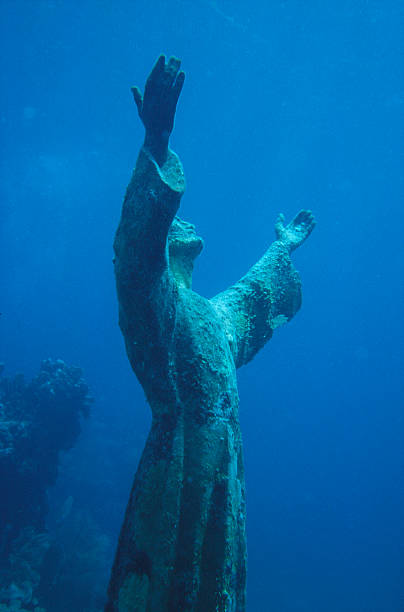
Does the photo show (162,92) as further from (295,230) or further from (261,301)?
(295,230)

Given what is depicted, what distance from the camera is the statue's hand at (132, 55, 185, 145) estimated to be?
1789 millimetres

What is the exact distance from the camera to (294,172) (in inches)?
1980

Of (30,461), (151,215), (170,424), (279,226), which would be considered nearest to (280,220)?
(279,226)

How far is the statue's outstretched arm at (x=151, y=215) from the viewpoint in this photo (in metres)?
1.80

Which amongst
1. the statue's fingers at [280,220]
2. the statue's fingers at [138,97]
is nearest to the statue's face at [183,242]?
the statue's fingers at [138,97]

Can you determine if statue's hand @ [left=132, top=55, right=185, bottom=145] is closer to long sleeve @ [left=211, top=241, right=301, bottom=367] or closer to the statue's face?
the statue's face

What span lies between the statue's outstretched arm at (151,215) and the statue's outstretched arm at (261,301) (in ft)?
3.03

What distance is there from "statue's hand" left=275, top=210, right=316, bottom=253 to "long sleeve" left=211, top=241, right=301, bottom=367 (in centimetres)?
15

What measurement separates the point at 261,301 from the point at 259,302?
23 millimetres

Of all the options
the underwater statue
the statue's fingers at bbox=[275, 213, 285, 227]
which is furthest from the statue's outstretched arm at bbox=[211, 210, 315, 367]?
the underwater statue

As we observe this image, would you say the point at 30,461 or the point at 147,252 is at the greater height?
the point at 30,461

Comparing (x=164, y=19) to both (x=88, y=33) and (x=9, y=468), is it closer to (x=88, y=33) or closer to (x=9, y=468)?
(x=88, y=33)

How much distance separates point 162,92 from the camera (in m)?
1.79

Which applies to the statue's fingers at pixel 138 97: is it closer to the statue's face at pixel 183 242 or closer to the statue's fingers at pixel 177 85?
the statue's fingers at pixel 177 85
